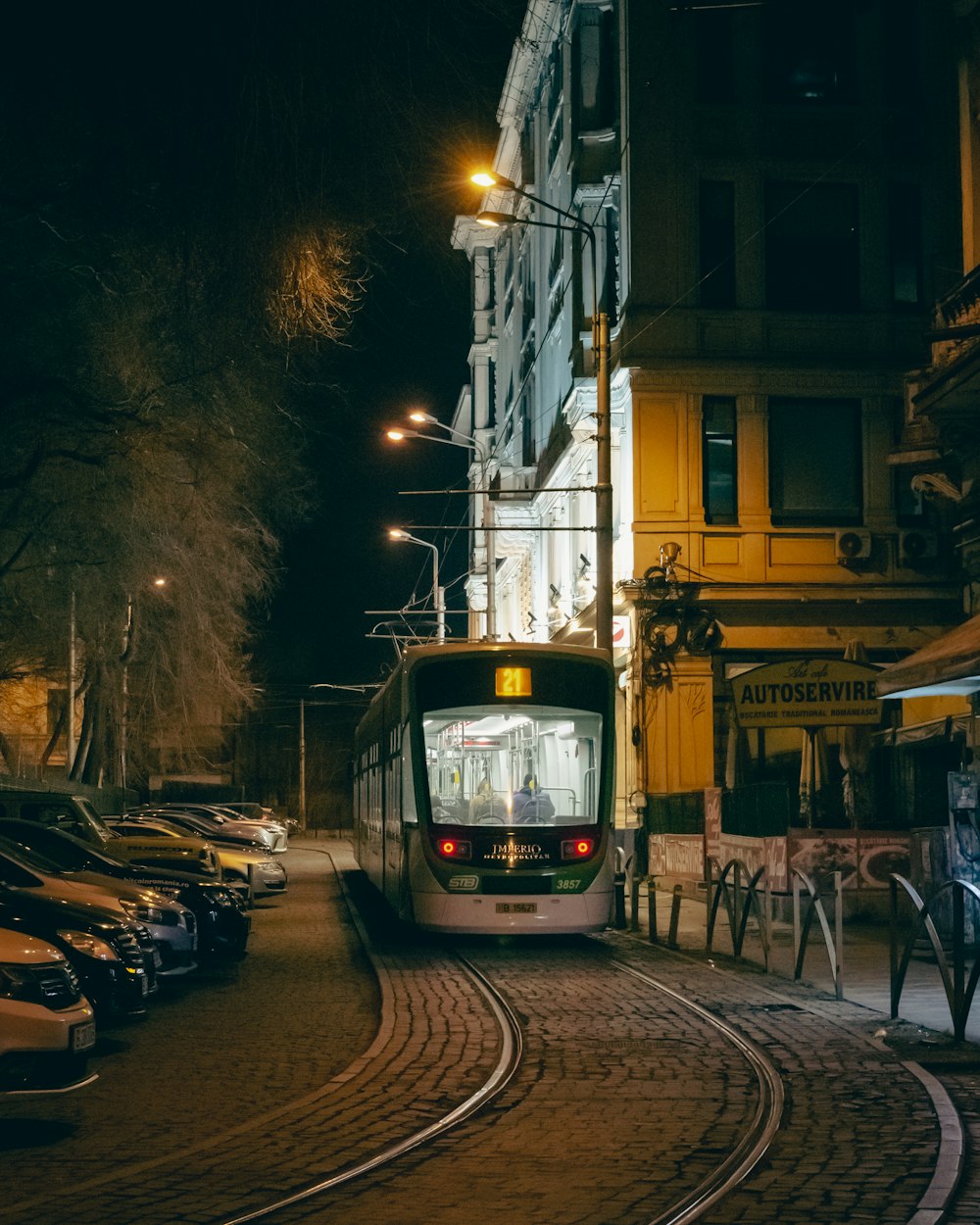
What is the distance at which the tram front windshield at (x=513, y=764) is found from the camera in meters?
18.6

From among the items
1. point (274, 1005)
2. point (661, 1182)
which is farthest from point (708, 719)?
→ point (661, 1182)

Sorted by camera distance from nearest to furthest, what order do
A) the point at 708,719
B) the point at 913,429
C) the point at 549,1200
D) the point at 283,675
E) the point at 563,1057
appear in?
the point at 549,1200 < the point at 563,1057 < the point at 913,429 < the point at 708,719 < the point at 283,675

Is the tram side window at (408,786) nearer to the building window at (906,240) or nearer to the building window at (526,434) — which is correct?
the building window at (906,240)

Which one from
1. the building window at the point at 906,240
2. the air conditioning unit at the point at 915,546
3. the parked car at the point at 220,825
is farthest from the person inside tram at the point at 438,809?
the building window at the point at 906,240

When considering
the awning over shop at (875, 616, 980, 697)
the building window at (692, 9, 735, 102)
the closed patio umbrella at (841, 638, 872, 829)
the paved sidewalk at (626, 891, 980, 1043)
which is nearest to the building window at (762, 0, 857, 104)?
the building window at (692, 9, 735, 102)

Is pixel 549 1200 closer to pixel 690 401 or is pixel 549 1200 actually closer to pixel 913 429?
pixel 913 429

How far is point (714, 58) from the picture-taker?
3234cm

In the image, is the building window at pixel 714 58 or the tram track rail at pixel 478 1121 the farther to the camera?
the building window at pixel 714 58

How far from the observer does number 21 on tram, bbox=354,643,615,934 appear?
18359 mm

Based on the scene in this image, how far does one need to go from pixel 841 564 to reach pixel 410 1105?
2368cm

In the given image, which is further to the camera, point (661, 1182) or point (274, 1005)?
point (274, 1005)

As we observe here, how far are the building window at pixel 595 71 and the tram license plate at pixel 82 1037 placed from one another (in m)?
28.0

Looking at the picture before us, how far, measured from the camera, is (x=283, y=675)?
305 feet

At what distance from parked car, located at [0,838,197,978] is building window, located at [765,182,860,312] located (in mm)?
20637
